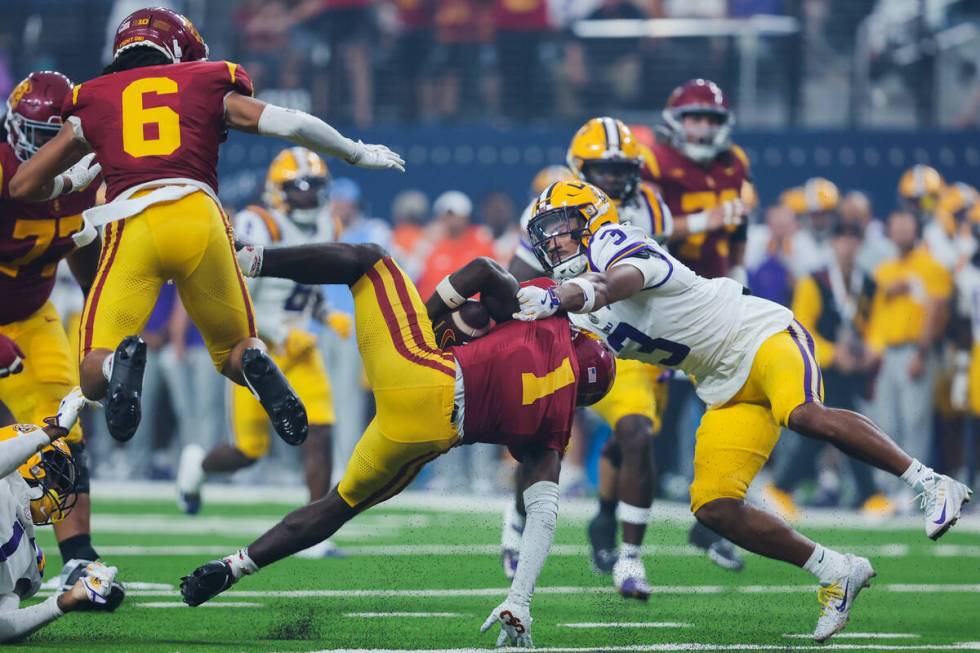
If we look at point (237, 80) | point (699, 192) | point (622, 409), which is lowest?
point (622, 409)

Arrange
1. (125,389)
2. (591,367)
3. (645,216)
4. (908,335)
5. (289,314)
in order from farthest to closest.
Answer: (908,335) → (289,314) → (645,216) → (591,367) → (125,389)

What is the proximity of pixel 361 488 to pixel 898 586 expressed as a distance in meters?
2.99

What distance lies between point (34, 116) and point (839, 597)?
370 cm

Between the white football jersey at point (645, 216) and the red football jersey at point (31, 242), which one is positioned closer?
the red football jersey at point (31, 242)

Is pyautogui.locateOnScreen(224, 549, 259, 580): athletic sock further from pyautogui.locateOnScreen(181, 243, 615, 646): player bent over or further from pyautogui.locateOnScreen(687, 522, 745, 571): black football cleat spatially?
pyautogui.locateOnScreen(687, 522, 745, 571): black football cleat

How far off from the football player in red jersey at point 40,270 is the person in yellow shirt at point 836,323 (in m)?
5.98

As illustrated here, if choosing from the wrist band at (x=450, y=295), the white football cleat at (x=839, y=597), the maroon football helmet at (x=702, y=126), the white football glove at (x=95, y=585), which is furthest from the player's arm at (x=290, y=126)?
the maroon football helmet at (x=702, y=126)

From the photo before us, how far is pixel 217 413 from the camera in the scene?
12.4 meters

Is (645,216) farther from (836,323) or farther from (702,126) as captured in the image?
(836,323)

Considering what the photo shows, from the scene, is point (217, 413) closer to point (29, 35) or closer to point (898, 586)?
point (29, 35)

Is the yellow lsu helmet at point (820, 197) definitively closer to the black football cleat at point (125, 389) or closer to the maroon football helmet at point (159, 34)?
the maroon football helmet at point (159, 34)

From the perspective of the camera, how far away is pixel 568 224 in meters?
6.12

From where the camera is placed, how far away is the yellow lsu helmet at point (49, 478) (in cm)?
520

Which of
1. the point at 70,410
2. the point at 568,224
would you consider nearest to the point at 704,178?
the point at 568,224
